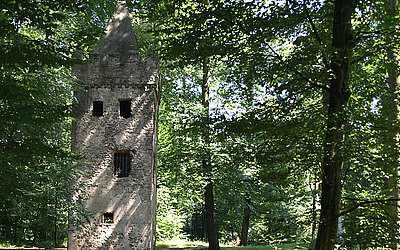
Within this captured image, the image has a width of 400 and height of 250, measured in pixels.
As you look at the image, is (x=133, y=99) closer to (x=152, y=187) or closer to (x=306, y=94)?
(x=152, y=187)

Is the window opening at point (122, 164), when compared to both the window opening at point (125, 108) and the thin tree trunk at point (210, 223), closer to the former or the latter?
the window opening at point (125, 108)

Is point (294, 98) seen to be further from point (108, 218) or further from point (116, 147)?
point (108, 218)

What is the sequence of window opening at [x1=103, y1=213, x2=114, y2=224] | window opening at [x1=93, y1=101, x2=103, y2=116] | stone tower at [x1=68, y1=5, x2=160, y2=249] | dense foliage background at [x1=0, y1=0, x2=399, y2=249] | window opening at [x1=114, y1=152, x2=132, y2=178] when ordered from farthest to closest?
window opening at [x1=93, y1=101, x2=103, y2=116] → window opening at [x1=114, y1=152, x2=132, y2=178] → window opening at [x1=103, y1=213, x2=114, y2=224] → stone tower at [x1=68, y1=5, x2=160, y2=249] → dense foliage background at [x1=0, y1=0, x2=399, y2=249]

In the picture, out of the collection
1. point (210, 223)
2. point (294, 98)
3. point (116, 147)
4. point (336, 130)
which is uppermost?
point (294, 98)

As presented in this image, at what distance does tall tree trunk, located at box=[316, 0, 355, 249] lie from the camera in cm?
474

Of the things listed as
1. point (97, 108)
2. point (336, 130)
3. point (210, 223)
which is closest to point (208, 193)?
point (210, 223)

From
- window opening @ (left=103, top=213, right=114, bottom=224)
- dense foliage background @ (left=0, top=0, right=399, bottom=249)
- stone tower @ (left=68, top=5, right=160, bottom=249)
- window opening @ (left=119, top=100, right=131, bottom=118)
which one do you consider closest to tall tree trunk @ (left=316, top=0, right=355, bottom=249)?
dense foliage background @ (left=0, top=0, right=399, bottom=249)

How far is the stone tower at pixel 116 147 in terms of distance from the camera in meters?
12.6

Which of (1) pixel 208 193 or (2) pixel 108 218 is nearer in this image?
(2) pixel 108 218

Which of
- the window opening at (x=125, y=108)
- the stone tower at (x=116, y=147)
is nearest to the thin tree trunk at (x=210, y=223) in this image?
the stone tower at (x=116, y=147)

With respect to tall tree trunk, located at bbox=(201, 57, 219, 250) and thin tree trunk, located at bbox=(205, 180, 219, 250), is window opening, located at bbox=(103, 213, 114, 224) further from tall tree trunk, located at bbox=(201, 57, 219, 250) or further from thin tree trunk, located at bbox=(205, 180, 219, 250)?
thin tree trunk, located at bbox=(205, 180, 219, 250)

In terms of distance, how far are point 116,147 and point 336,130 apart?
986 cm

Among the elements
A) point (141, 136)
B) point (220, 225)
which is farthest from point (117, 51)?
point (220, 225)

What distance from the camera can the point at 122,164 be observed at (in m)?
13.4
